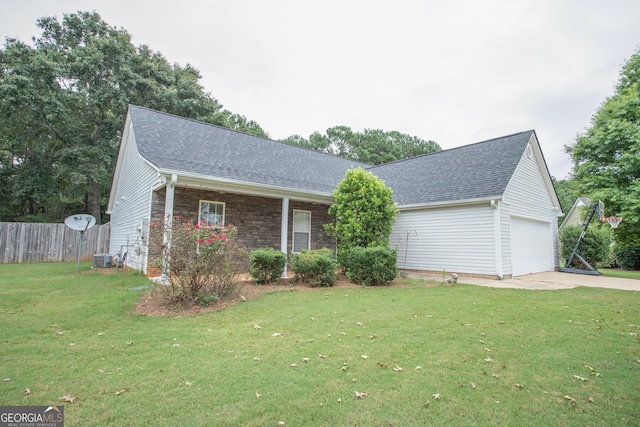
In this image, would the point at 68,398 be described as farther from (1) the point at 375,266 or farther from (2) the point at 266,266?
(1) the point at 375,266

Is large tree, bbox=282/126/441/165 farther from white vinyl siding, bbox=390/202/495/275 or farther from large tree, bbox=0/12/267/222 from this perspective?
white vinyl siding, bbox=390/202/495/275

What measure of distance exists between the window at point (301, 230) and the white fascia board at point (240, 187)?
1710 millimetres

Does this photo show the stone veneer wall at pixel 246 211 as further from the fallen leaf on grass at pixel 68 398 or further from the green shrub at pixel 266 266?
the fallen leaf on grass at pixel 68 398


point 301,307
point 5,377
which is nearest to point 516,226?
point 301,307

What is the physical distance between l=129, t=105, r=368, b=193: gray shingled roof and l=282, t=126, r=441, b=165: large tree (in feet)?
69.4

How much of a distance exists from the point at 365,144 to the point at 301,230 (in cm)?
2620

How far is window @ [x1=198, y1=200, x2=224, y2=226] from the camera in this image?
392 inches

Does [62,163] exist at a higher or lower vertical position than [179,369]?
higher

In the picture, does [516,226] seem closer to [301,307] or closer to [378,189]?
[378,189]

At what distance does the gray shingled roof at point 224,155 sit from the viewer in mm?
9195

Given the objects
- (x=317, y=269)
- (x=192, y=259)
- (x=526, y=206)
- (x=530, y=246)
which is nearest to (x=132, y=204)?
(x=192, y=259)

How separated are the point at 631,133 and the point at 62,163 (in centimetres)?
2933

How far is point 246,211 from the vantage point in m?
10.8

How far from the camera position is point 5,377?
2.82 metres
